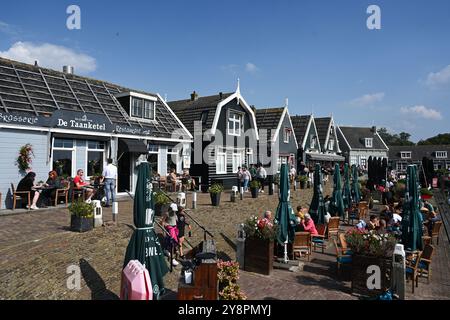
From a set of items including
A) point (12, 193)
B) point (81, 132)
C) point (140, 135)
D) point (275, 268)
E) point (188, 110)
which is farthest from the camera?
point (188, 110)

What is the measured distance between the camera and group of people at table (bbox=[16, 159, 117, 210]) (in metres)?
11.9

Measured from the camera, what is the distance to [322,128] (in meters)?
41.8

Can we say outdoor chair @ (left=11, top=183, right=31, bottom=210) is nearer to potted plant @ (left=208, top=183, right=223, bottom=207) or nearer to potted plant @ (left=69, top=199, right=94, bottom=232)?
potted plant @ (left=69, top=199, right=94, bottom=232)

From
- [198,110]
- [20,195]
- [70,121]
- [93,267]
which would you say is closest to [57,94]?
[70,121]

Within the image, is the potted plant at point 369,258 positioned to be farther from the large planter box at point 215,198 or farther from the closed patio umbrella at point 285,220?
the large planter box at point 215,198

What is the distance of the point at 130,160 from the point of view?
1681cm

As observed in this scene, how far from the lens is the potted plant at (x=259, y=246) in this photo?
933 cm

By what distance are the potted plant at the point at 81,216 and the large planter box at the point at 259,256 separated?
4.59 metres

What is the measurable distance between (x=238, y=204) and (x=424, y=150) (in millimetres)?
61886

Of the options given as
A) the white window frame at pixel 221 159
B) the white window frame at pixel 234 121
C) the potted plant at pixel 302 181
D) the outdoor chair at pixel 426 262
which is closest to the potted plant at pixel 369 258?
the outdoor chair at pixel 426 262

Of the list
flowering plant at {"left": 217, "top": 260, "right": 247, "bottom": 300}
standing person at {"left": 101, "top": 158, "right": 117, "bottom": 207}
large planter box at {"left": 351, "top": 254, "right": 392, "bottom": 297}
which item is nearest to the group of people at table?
standing person at {"left": 101, "top": 158, "right": 117, "bottom": 207}

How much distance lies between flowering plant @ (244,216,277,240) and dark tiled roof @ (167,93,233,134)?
13025 mm
